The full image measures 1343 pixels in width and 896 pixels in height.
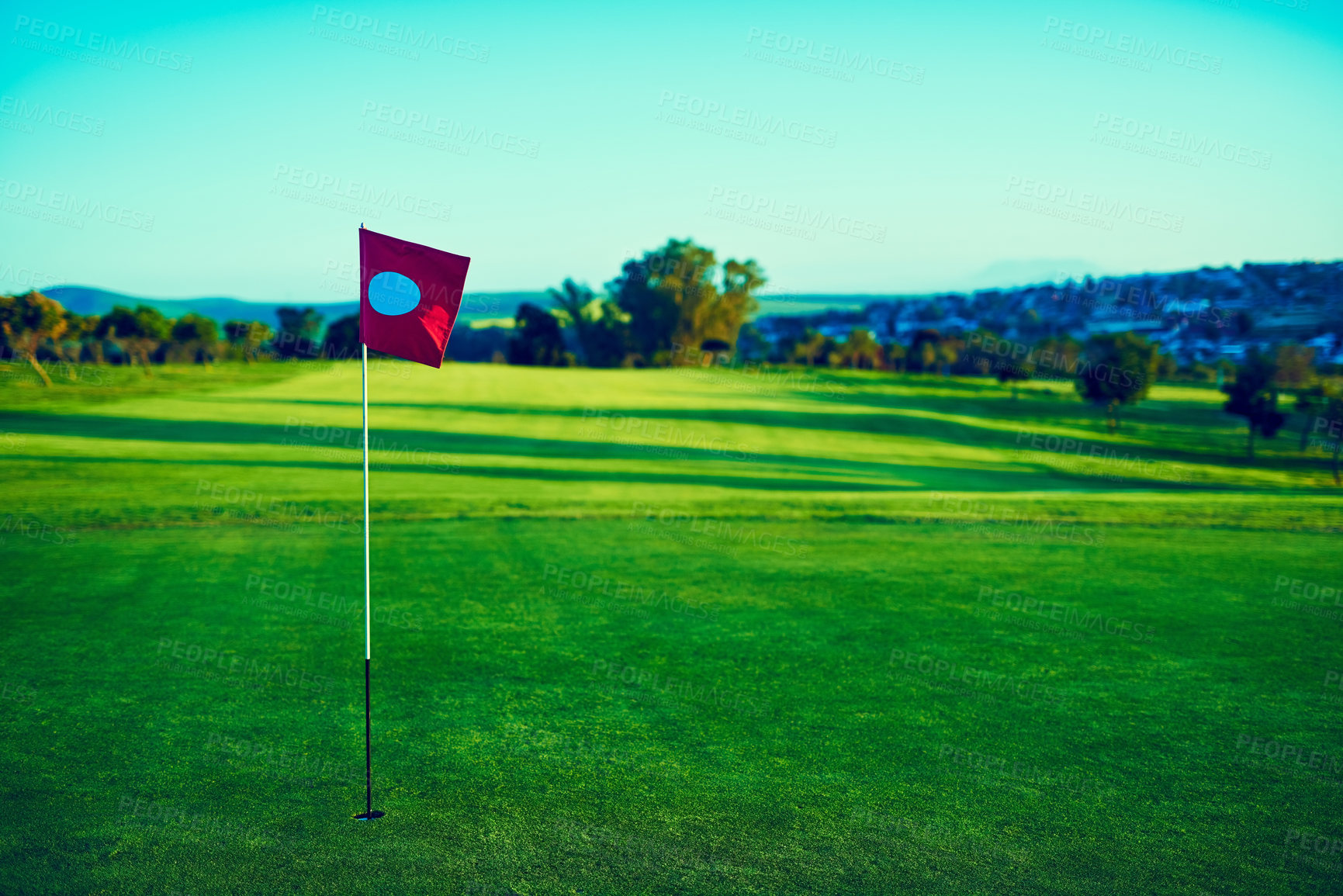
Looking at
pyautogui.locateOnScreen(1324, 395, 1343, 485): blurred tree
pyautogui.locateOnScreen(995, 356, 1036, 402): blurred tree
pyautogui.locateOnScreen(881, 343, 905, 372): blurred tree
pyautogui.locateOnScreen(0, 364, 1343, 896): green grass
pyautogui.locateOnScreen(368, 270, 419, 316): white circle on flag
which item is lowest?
pyautogui.locateOnScreen(0, 364, 1343, 896): green grass

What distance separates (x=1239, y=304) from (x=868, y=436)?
243ft

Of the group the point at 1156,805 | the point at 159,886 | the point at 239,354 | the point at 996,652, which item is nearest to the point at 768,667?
the point at 996,652

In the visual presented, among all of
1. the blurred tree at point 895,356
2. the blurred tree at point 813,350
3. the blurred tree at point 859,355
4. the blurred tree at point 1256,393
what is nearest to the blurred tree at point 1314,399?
the blurred tree at point 1256,393

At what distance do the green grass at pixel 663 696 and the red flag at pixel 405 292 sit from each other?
2.57 meters

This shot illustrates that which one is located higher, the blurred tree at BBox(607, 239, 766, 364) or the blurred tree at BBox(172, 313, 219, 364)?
the blurred tree at BBox(607, 239, 766, 364)

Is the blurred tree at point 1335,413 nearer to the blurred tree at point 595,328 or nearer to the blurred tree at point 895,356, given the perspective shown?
the blurred tree at point 895,356

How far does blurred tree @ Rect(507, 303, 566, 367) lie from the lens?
258 ft

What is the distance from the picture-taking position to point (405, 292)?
16.1 ft

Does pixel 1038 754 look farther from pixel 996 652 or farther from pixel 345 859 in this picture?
pixel 345 859

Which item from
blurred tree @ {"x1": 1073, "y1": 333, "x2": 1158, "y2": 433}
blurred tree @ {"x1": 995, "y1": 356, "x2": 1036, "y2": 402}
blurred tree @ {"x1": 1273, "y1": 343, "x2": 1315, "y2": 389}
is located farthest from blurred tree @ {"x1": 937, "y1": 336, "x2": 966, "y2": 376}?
blurred tree @ {"x1": 1073, "y1": 333, "x2": 1158, "y2": 433}

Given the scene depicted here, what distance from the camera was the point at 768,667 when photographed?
6.98m

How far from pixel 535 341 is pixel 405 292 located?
7538cm

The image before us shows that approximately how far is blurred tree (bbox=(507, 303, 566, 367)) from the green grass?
205 ft

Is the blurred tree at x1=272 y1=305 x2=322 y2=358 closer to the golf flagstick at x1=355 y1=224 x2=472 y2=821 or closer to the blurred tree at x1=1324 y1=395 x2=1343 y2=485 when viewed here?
the golf flagstick at x1=355 y1=224 x2=472 y2=821
